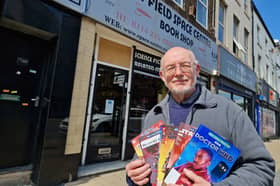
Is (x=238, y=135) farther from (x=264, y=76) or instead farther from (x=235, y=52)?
(x=264, y=76)

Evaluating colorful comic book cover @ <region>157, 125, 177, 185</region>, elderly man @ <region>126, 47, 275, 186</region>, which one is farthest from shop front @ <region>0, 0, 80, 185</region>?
colorful comic book cover @ <region>157, 125, 177, 185</region>

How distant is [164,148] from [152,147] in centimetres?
8

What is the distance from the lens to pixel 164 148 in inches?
36.7

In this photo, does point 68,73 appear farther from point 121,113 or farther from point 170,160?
point 170,160

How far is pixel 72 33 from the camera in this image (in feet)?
10.2

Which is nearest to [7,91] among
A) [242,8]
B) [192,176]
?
[192,176]

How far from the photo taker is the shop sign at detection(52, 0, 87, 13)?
9.56 feet

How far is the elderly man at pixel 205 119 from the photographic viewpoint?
89 centimetres

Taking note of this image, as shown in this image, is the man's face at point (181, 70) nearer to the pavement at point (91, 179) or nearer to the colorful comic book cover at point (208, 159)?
the colorful comic book cover at point (208, 159)

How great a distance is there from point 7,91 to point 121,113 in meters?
2.42

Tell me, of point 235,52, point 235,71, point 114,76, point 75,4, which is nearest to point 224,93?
point 235,71

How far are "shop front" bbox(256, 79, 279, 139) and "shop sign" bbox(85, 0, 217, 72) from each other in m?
7.54

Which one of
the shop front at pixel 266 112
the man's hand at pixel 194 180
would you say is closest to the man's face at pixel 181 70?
the man's hand at pixel 194 180

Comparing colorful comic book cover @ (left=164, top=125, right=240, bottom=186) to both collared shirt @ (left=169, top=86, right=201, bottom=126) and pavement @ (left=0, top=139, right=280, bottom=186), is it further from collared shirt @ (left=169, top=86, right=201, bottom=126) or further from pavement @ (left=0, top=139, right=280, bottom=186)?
pavement @ (left=0, top=139, right=280, bottom=186)
